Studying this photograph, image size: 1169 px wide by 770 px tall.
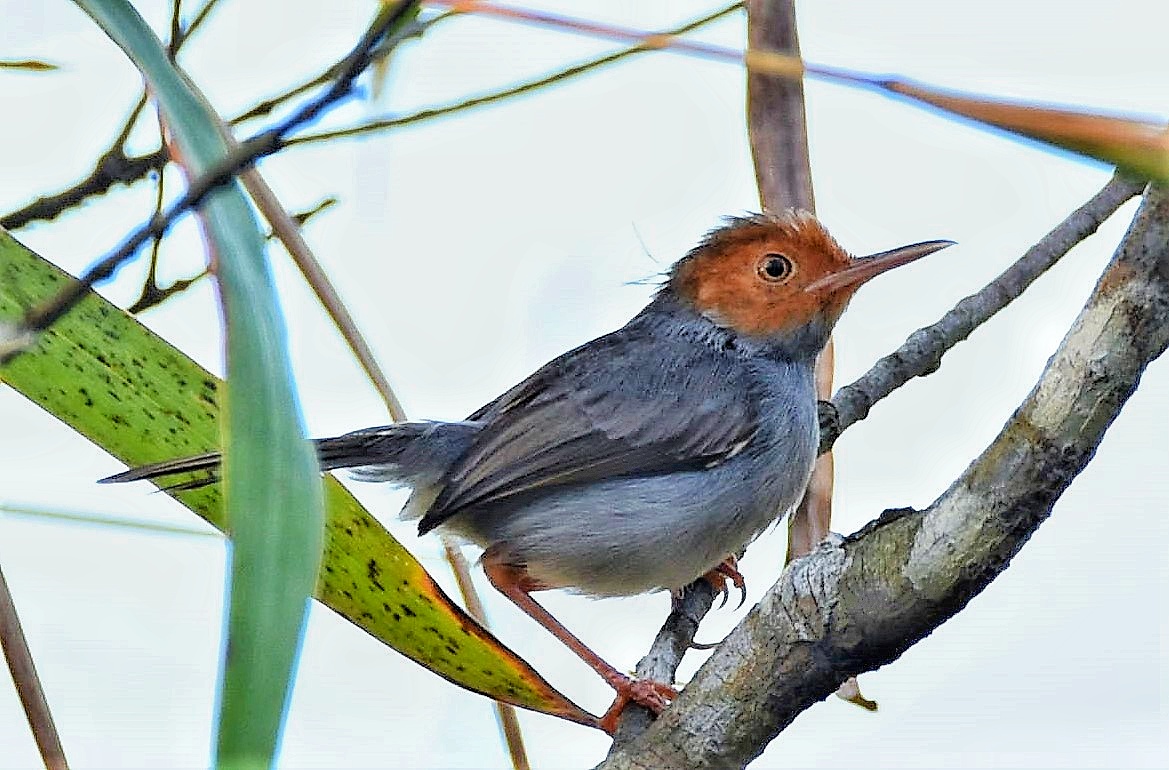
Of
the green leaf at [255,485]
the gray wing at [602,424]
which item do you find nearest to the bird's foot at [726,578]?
the gray wing at [602,424]

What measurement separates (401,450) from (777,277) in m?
1.01

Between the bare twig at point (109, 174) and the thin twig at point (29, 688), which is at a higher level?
the bare twig at point (109, 174)

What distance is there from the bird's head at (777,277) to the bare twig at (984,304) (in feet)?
0.85

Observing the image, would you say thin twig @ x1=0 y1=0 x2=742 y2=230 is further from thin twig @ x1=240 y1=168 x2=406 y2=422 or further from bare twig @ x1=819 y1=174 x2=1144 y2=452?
bare twig @ x1=819 y1=174 x2=1144 y2=452

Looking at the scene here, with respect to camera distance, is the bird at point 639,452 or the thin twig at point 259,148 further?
the bird at point 639,452

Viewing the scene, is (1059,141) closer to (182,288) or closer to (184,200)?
(184,200)

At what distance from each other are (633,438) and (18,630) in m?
1.56

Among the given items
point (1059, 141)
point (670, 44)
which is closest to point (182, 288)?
point (670, 44)

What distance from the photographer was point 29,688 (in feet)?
5.80

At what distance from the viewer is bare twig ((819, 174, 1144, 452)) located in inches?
110

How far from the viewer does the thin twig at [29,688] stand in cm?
173

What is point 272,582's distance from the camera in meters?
1.03

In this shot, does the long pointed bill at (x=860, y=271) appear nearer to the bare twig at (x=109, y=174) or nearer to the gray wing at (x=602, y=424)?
the gray wing at (x=602, y=424)

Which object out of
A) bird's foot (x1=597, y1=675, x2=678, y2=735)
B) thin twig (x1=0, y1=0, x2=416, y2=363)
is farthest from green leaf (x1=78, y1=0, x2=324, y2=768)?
bird's foot (x1=597, y1=675, x2=678, y2=735)
